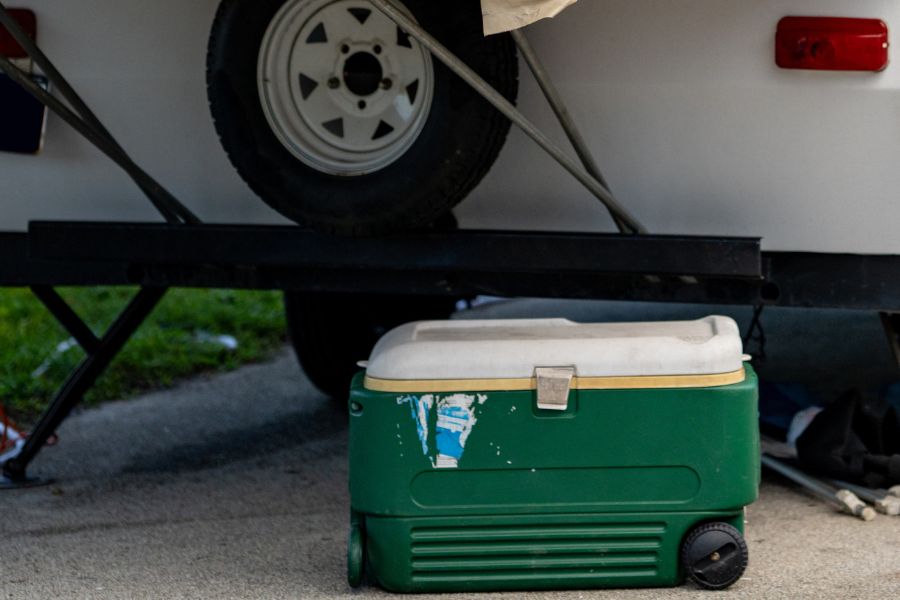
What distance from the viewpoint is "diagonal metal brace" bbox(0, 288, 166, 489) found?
15.0ft

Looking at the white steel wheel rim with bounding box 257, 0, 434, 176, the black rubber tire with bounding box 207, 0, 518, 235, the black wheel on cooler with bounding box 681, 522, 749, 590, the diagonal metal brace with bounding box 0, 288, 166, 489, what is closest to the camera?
the black wheel on cooler with bounding box 681, 522, 749, 590

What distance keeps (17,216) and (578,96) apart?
1727mm

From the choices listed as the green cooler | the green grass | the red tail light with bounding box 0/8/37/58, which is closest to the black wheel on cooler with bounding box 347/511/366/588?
the green cooler

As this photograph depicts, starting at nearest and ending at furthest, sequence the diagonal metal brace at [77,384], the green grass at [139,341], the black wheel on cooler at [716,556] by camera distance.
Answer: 1. the black wheel on cooler at [716,556]
2. the diagonal metal brace at [77,384]
3. the green grass at [139,341]

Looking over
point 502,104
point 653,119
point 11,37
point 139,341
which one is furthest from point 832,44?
point 139,341

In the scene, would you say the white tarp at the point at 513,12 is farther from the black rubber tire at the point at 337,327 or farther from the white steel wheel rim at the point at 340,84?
the black rubber tire at the point at 337,327

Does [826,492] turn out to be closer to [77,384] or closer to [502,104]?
[502,104]

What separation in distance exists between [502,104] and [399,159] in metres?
0.35

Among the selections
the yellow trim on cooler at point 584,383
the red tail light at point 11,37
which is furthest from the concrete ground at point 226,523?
the red tail light at point 11,37

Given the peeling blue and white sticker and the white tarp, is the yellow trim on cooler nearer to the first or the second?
the peeling blue and white sticker

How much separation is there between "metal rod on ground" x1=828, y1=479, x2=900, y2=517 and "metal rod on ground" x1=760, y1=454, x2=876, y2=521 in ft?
0.10

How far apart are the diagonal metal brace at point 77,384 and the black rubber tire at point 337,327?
94 cm

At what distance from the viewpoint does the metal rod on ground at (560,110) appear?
3.52m

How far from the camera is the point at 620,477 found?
335cm
